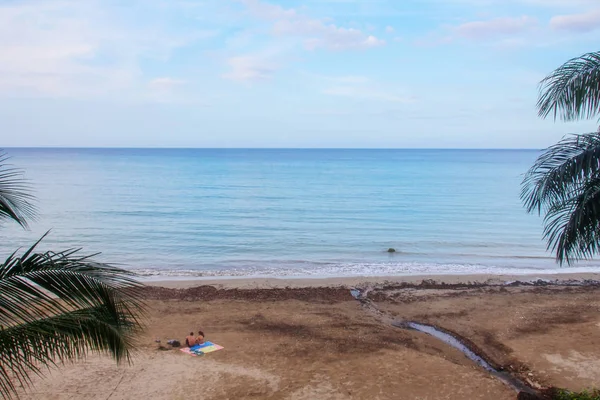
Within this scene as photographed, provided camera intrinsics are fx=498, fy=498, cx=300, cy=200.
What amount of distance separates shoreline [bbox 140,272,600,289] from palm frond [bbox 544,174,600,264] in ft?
37.2

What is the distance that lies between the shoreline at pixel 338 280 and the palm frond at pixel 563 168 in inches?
444

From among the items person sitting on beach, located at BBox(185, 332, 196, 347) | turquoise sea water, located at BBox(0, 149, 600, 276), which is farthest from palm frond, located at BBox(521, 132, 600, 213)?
turquoise sea water, located at BBox(0, 149, 600, 276)

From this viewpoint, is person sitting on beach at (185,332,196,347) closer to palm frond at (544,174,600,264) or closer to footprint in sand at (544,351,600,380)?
footprint in sand at (544,351,600,380)

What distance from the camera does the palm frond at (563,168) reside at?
569cm

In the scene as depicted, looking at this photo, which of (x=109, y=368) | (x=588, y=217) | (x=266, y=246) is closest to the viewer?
(x=588, y=217)

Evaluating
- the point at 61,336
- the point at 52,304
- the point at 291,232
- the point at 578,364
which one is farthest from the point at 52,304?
the point at 291,232

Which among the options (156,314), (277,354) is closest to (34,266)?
(277,354)

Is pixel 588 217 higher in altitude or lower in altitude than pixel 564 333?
higher

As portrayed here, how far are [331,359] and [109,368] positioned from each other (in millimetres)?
4338

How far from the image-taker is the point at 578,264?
21.8m

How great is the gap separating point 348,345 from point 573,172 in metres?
6.60

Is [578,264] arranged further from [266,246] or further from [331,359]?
[331,359]

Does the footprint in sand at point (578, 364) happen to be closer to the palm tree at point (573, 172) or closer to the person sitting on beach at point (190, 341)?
the palm tree at point (573, 172)

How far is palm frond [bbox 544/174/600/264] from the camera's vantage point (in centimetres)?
555
